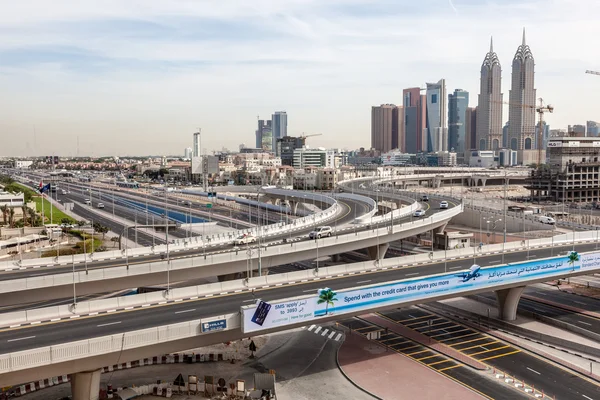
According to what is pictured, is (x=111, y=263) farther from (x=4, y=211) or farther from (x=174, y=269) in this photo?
(x=4, y=211)

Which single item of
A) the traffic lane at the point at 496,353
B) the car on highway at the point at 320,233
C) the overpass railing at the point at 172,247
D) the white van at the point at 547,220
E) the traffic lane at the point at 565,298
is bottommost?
the traffic lane at the point at 496,353

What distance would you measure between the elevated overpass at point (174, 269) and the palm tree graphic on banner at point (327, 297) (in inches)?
469

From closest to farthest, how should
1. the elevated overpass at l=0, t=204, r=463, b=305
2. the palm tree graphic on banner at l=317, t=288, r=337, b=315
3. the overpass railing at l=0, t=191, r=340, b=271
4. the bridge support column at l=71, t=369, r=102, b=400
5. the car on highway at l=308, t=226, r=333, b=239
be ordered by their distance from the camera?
the bridge support column at l=71, t=369, r=102, b=400 < the palm tree graphic on banner at l=317, t=288, r=337, b=315 < the elevated overpass at l=0, t=204, r=463, b=305 < the overpass railing at l=0, t=191, r=340, b=271 < the car on highway at l=308, t=226, r=333, b=239

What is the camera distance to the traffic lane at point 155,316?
29.3 metres

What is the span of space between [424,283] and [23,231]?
235ft

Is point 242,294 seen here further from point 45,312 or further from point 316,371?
point 45,312

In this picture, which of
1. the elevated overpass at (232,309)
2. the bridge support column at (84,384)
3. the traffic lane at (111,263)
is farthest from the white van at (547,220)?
the bridge support column at (84,384)

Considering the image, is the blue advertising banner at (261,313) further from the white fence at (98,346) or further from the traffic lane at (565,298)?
the traffic lane at (565,298)

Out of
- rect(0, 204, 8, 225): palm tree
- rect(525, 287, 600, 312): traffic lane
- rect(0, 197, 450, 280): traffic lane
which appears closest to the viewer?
rect(0, 197, 450, 280): traffic lane

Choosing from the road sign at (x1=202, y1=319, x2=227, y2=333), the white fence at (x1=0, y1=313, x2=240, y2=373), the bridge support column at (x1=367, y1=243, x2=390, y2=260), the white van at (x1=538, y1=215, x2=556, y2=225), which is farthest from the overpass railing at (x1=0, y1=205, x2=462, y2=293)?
the white van at (x1=538, y1=215, x2=556, y2=225)

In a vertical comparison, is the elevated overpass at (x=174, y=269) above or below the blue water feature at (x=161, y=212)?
above

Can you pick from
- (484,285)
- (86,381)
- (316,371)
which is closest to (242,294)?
(316,371)

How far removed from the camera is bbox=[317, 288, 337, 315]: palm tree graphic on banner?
34531 millimetres

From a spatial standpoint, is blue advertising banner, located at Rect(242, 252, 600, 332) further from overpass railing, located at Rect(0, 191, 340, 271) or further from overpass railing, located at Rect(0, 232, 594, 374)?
overpass railing, located at Rect(0, 191, 340, 271)
